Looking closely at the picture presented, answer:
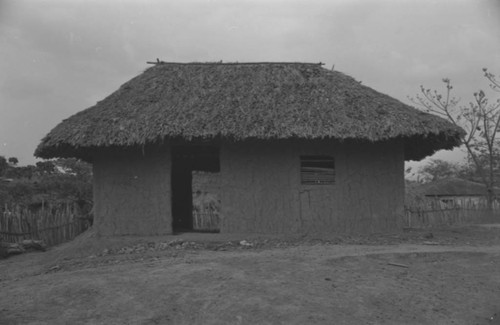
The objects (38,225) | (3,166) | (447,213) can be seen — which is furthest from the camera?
(3,166)

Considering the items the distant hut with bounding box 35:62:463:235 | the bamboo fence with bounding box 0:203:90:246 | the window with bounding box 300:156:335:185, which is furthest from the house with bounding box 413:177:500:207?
the bamboo fence with bounding box 0:203:90:246

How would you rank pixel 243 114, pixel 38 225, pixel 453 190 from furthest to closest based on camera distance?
pixel 453 190
pixel 38 225
pixel 243 114

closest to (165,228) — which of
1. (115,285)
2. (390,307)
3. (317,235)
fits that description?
(317,235)

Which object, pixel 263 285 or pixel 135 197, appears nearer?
pixel 263 285

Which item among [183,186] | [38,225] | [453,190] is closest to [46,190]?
[38,225]

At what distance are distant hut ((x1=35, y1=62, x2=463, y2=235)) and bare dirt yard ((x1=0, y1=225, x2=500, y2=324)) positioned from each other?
2.71 feet

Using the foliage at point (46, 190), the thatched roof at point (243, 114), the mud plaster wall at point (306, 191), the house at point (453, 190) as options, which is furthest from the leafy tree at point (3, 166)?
the house at point (453, 190)

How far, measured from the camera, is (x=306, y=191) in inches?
348

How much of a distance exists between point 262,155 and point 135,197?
7.96 feet

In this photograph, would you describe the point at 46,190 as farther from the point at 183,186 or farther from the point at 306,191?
the point at 306,191

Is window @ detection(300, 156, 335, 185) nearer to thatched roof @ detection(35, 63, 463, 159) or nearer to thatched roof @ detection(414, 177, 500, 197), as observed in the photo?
thatched roof @ detection(35, 63, 463, 159)

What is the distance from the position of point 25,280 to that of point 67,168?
16.0 metres

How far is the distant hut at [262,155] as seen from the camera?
8.45m

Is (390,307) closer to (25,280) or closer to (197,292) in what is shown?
(197,292)
